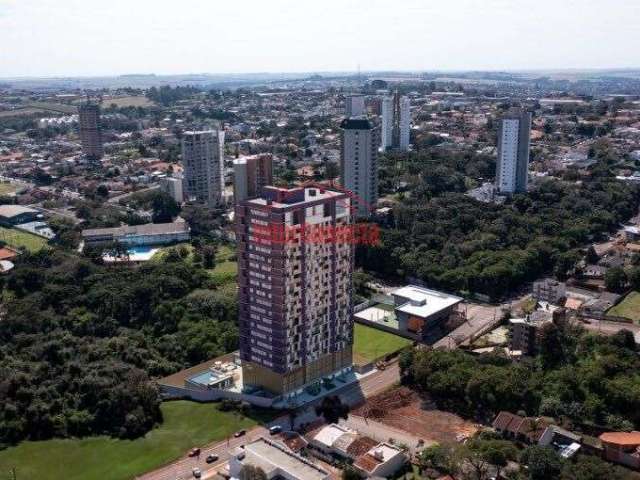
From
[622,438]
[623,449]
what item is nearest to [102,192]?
[622,438]

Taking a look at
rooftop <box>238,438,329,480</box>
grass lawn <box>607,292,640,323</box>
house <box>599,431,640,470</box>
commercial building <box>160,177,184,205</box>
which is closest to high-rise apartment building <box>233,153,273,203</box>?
rooftop <box>238,438,329,480</box>

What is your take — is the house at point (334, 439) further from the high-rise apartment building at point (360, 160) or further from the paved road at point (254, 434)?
the high-rise apartment building at point (360, 160)

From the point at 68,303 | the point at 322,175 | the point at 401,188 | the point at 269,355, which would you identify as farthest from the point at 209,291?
the point at 322,175

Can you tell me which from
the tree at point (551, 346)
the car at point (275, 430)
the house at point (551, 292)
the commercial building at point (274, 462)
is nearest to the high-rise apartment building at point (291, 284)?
the car at point (275, 430)

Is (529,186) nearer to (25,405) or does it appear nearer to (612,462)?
(612,462)

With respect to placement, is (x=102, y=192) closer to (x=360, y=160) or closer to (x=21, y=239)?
(x=21, y=239)

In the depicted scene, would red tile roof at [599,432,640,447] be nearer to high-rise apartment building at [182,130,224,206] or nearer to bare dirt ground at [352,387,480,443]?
bare dirt ground at [352,387,480,443]
